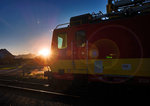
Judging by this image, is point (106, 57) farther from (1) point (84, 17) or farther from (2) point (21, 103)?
(2) point (21, 103)

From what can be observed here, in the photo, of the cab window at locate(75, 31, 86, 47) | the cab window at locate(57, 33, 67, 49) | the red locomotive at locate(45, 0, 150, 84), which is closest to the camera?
the red locomotive at locate(45, 0, 150, 84)

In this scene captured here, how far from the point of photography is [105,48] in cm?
495

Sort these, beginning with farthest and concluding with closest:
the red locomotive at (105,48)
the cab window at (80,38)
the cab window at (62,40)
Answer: the cab window at (62,40) → the cab window at (80,38) → the red locomotive at (105,48)

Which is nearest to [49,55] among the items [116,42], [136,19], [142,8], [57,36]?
[57,36]

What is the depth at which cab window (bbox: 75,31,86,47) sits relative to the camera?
5.59m

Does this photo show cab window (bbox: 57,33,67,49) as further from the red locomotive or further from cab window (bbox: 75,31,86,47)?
cab window (bbox: 75,31,86,47)

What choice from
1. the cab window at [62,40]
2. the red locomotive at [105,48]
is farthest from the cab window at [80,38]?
the cab window at [62,40]

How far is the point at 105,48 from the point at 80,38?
1470 mm

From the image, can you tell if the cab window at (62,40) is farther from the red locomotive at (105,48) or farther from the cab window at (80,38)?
the cab window at (80,38)

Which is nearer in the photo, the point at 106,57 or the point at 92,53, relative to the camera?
the point at 106,57

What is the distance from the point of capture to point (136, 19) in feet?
14.7

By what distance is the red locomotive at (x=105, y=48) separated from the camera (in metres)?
4.32

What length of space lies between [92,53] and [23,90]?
5200 mm

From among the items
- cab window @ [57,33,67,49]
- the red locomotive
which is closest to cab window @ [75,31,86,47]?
the red locomotive
